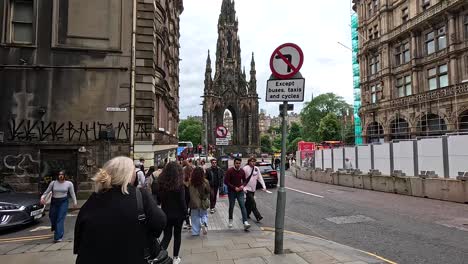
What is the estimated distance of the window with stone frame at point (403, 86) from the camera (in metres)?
30.9

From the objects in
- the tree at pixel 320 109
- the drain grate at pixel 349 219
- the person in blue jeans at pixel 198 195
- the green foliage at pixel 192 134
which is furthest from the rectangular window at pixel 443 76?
the green foliage at pixel 192 134

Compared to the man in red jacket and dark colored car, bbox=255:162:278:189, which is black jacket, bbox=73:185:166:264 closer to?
the man in red jacket

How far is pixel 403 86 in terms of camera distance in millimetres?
31797

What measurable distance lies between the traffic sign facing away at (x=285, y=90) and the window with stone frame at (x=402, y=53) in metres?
30.2

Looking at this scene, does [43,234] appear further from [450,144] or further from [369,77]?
[369,77]

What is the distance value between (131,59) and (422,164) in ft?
47.2

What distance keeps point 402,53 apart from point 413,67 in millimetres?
3019

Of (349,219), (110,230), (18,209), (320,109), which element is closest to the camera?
(110,230)

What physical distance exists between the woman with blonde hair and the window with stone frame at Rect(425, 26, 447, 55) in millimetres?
31437

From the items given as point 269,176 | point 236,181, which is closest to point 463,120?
point 269,176

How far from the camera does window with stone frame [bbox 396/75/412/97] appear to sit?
3094 cm

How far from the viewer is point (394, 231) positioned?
25.1 feet

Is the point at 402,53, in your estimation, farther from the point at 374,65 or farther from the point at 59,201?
the point at 59,201

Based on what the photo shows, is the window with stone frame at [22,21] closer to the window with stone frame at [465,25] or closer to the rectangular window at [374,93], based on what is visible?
the window with stone frame at [465,25]
